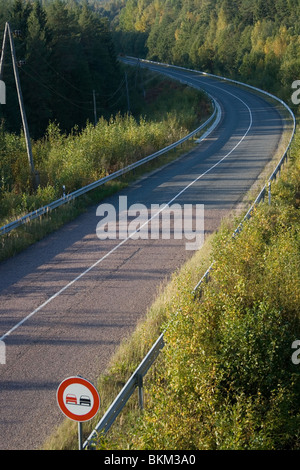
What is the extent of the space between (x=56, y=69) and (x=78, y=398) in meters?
56.3

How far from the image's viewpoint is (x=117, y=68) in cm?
8219

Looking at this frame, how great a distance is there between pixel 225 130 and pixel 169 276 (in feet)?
92.7

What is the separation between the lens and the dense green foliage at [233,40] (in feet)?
247

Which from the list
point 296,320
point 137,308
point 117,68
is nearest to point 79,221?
point 137,308

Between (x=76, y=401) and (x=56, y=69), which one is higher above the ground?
(x=56, y=69)

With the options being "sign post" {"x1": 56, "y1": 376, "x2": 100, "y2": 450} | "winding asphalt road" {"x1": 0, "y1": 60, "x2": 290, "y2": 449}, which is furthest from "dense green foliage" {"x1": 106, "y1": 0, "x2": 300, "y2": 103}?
"sign post" {"x1": 56, "y1": 376, "x2": 100, "y2": 450}

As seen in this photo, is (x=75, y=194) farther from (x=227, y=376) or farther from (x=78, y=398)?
(x=78, y=398)

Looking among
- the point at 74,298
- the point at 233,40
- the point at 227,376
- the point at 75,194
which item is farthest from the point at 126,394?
the point at 233,40

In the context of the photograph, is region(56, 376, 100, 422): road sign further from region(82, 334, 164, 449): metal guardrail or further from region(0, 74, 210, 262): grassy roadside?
region(0, 74, 210, 262): grassy roadside

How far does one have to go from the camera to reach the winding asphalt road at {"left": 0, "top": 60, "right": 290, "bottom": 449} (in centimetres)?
834

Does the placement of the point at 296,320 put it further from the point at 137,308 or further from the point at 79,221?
the point at 79,221

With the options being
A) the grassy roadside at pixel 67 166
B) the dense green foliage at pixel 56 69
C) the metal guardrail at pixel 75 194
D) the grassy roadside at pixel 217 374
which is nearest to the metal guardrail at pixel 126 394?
the grassy roadside at pixel 217 374

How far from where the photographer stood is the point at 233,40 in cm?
10169

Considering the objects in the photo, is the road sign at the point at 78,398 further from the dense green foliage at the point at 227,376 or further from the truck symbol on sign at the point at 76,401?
the dense green foliage at the point at 227,376
